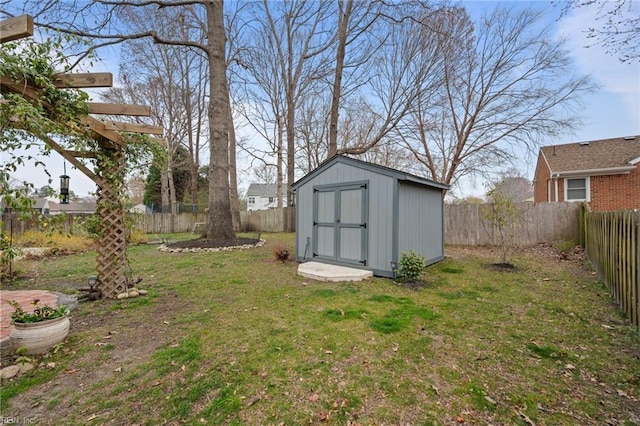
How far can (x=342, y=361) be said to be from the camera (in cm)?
260

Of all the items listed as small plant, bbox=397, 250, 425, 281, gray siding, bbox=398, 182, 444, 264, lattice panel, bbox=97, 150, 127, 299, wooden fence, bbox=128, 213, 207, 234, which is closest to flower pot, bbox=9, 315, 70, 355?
lattice panel, bbox=97, 150, 127, 299

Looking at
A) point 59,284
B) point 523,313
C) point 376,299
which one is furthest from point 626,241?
point 59,284

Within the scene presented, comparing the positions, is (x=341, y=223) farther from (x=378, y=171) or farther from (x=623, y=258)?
(x=623, y=258)

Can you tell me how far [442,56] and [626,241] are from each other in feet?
37.5

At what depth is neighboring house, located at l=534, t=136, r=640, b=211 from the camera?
11.0 metres

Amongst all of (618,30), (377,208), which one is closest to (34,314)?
(377,208)

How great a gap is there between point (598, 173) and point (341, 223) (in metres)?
12.3

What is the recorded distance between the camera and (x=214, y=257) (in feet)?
26.5

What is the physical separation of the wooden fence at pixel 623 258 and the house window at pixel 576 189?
9.49m

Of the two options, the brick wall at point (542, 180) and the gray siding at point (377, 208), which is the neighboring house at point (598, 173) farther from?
the gray siding at point (377, 208)

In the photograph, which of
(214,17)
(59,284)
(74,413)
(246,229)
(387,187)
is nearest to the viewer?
(74,413)

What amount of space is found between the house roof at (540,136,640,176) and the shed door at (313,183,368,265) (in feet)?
37.8

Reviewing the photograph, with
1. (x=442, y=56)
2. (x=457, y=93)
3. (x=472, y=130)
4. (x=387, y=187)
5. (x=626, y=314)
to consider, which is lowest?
(x=626, y=314)

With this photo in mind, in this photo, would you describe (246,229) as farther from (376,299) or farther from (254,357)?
(254,357)
